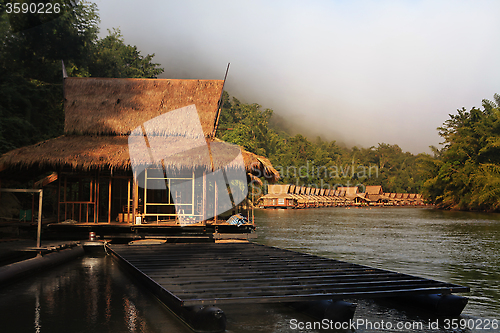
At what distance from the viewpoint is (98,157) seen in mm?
11586

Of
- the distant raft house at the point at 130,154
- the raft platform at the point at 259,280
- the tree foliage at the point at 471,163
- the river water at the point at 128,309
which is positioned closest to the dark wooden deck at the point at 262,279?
the raft platform at the point at 259,280

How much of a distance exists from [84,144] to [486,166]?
36.5 metres

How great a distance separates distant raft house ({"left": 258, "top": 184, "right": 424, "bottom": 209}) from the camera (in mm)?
51938

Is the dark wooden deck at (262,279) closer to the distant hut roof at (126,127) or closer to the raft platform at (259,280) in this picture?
the raft platform at (259,280)

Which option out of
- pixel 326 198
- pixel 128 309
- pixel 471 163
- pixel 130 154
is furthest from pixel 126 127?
pixel 326 198

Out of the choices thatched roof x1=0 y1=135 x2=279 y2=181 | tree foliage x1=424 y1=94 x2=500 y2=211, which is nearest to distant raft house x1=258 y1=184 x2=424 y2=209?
tree foliage x1=424 y1=94 x2=500 y2=211

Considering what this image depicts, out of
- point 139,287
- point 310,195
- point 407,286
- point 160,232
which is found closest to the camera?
point 407,286

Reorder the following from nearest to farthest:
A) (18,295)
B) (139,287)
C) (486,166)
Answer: (18,295) → (139,287) → (486,166)

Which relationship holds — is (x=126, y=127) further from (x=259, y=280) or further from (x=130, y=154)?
(x=259, y=280)

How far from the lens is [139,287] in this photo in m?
6.42

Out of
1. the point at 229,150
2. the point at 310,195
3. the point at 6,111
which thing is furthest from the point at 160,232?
the point at 310,195

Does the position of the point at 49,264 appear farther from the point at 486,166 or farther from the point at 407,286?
the point at 486,166

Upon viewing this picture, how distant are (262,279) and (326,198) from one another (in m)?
56.5

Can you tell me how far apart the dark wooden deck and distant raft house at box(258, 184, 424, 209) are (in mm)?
42871
